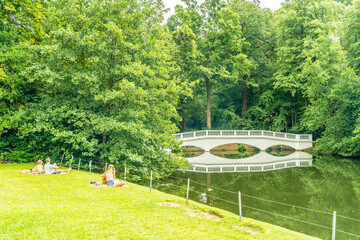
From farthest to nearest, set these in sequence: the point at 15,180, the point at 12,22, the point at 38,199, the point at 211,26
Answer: the point at 211,26
the point at 12,22
the point at 15,180
the point at 38,199

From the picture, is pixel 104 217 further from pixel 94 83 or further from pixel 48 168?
pixel 94 83

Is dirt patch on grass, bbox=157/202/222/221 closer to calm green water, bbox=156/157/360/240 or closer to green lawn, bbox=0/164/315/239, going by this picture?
green lawn, bbox=0/164/315/239

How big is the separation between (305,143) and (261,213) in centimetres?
2702

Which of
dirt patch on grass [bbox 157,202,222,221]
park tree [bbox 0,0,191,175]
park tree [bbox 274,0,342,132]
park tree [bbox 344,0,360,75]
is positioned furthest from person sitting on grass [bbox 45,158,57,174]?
park tree [bbox 344,0,360,75]

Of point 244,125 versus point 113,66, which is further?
point 244,125

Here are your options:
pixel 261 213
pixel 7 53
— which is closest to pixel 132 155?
pixel 261 213

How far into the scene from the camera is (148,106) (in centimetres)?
1524

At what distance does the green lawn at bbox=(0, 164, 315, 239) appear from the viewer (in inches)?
218

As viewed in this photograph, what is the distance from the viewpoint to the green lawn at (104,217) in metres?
5.55

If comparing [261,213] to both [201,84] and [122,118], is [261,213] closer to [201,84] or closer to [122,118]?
[122,118]

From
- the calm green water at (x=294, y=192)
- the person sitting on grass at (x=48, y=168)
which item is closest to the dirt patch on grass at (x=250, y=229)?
the calm green water at (x=294, y=192)

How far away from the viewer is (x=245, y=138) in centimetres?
3331

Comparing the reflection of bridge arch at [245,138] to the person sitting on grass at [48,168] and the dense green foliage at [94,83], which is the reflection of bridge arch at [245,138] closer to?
the dense green foliage at [94,83]

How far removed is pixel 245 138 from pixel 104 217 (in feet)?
93.8
